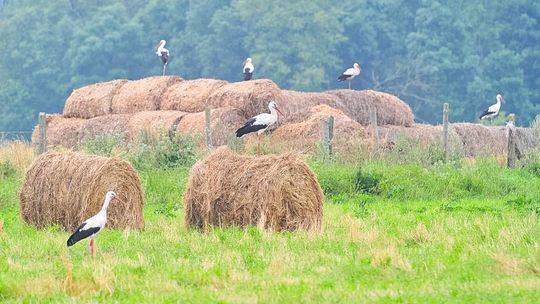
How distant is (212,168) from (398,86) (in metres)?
56.5

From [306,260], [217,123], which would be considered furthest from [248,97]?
[306,260]

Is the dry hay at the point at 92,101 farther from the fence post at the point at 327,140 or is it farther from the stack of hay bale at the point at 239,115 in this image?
the fence post at the point at 327,140

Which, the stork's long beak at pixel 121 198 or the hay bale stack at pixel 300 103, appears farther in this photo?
the hay bale stack at pixel 300 103

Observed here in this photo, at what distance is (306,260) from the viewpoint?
1459cm

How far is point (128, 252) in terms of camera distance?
15734 mm

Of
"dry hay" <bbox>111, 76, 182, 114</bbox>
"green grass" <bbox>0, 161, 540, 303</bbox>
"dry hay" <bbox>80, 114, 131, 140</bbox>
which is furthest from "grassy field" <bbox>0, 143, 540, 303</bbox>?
"dry hay" <bbox>111, 76, 182, 114</bbox>

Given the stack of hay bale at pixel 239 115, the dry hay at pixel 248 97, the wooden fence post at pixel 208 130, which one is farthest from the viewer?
the dry hay at pixel 248 97

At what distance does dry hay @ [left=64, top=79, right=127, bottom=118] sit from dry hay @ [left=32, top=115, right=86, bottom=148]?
0.41 metres

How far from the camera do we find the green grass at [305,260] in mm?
12438

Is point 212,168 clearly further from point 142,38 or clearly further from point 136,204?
point 142,38

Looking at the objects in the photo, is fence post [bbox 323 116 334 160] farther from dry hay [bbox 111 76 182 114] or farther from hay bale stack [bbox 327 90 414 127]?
dry hay [bbox 111 76 182 114]

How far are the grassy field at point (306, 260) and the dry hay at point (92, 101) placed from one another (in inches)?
587

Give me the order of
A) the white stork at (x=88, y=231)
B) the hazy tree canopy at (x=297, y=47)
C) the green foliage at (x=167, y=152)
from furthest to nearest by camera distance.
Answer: the hazy tree canopy at (x=297, y=47) → the green foliage at (x=167, y=152) → the white stork at (x=88, y=231)

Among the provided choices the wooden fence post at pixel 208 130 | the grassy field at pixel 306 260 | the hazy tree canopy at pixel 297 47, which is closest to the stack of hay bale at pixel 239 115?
the wooden fence post at pixel 208 130
